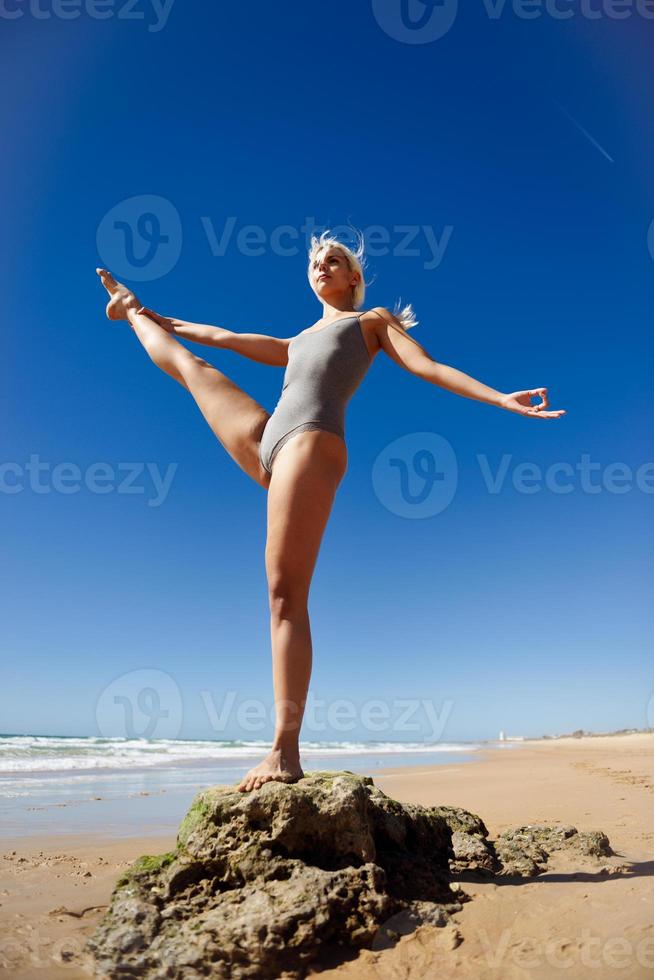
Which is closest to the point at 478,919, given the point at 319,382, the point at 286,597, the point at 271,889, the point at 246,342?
the point at 271,889

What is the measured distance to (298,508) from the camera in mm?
3648

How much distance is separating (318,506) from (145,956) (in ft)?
6.79

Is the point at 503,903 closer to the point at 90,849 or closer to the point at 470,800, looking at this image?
the point at 90,849

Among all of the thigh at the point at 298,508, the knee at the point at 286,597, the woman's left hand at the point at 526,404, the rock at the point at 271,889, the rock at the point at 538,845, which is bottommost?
the rock at the point at 538,845

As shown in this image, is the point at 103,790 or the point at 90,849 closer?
the point at 90,849

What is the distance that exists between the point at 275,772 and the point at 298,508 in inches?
50.6

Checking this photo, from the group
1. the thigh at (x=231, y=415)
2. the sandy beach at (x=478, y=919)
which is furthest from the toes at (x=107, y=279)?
the sandy beach at (x=478, y=919)

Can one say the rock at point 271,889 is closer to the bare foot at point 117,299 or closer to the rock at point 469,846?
the rock at point 469,846

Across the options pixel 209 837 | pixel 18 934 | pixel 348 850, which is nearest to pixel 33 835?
pixel 18 934

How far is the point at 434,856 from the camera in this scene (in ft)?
12.5

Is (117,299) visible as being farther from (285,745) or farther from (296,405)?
(285,745)

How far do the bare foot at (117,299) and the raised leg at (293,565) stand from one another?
1765 millimetres

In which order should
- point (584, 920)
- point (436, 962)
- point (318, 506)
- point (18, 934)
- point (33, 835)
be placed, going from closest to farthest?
point (436, 962)
point (584, 920)
point (18, 934)
point (318, 506)
point (33, 835)

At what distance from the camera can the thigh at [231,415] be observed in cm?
402
